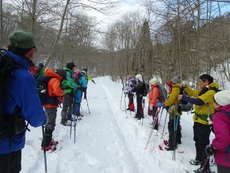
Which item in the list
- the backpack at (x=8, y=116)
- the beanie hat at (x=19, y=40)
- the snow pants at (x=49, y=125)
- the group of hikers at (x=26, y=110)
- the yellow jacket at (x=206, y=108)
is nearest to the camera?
the backpack at (x=8, y=116)

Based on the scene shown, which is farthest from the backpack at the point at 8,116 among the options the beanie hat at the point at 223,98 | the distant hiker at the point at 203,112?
the distant hiker at the point at 203,112

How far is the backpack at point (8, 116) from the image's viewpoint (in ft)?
6.47

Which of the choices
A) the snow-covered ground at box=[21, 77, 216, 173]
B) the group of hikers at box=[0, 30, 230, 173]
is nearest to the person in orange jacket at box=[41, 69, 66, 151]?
the snow-covered ground at box=[21, 77, 216, 173]

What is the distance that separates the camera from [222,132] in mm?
2729

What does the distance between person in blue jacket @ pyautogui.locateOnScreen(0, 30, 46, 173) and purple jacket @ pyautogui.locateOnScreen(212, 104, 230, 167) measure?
8.05ft

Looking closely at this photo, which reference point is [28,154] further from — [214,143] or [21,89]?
[214,143]

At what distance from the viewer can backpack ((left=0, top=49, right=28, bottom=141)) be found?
197 cm

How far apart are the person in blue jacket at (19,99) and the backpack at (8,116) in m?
0.03

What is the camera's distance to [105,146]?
5.46 metres

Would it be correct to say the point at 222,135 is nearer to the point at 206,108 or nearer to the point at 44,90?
the point at 206,108

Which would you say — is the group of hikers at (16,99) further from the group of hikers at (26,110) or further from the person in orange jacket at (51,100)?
the person in orange jacket at (51,100)

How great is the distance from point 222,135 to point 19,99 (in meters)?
2.73

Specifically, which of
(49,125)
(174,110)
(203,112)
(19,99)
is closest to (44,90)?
(49,125)

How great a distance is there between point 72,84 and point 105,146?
2299mm
